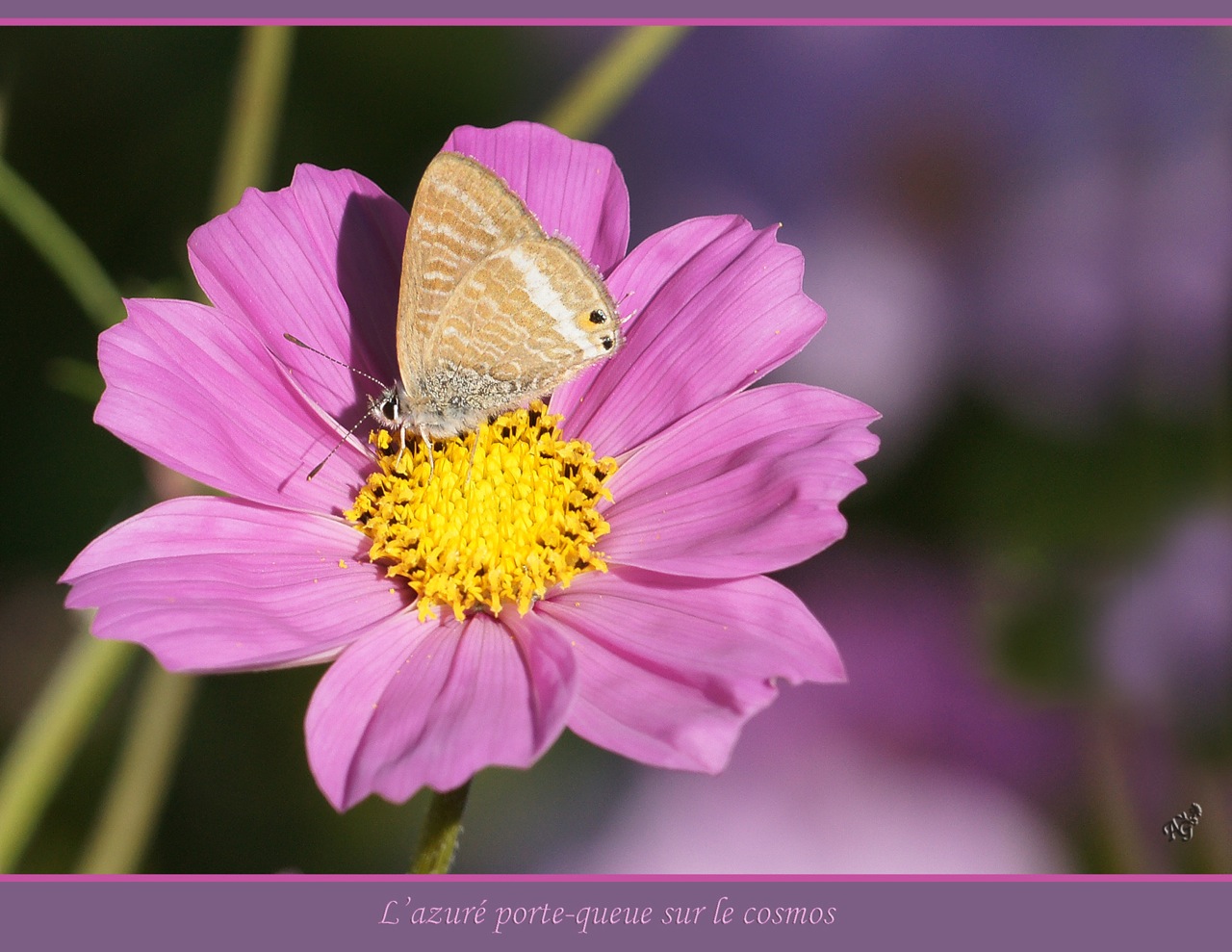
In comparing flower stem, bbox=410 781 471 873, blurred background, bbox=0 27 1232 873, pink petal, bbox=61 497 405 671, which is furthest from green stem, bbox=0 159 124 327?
flower stem, bbox=410 781 471 873

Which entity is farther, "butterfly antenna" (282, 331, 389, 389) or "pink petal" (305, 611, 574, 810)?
"butterfly antenna" (282, 331, 389, 389)

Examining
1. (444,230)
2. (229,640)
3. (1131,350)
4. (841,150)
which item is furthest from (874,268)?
(229,640)

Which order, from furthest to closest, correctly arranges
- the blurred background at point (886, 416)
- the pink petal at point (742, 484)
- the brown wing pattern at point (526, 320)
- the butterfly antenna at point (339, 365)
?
1. the blurred background at point (886, 416)
2. the butterfly antenna at point (339, 365)
3. the brown wing pattern at point (526, 320)
4. the pink petal at point (742, 484)

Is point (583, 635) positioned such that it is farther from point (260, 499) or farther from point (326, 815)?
point (326, 815)

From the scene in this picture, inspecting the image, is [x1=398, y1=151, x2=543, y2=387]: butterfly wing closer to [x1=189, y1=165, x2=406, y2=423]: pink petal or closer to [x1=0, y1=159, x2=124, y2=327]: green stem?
[x1=189, y1=165, x2=406, y2=423]: pink petal

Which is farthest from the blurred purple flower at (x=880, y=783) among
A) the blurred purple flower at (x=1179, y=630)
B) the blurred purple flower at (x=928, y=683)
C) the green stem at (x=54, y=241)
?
the green stem at (x=54, y=241)

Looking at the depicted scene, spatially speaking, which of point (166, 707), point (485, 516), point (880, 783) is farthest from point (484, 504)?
point (880, 783)

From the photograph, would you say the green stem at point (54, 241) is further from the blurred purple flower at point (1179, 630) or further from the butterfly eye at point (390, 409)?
the blurred purple flower at point (1179, 630)

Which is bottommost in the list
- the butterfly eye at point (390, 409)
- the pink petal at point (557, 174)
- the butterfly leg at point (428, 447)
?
the butterfly leg at point (428, 447)
